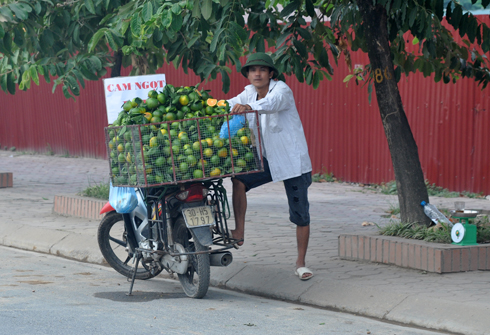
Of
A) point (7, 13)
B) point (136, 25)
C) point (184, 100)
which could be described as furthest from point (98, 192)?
point (184, 100)

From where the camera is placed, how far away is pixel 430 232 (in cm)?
627

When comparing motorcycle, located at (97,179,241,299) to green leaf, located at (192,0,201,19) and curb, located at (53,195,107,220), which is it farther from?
curb, located at (53,195,107,220)

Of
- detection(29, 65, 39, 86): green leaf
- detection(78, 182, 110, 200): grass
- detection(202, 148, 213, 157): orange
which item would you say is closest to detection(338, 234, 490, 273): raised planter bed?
detection(202, 148, 213, 157): orange

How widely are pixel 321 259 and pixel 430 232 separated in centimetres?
102

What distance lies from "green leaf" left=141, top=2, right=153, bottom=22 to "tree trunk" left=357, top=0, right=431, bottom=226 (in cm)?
199

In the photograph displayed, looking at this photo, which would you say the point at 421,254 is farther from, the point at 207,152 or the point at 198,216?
the point at 207,152

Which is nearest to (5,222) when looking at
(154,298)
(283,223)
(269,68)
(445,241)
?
(283,223)

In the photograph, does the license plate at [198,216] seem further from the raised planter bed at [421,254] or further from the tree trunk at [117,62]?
the tree trunk at [117,62]

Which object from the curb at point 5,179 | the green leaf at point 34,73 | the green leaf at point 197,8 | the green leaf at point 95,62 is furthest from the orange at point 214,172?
the curb at point 5,179

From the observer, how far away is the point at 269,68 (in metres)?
5.87

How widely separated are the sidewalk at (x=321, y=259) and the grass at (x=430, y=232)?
0.36m

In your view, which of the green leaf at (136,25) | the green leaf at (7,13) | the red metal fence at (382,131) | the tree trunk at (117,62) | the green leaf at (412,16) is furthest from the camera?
the red metal fence at (382,131)

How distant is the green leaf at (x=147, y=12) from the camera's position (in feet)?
19.7

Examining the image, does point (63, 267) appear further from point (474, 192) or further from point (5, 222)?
point (474, 192)
